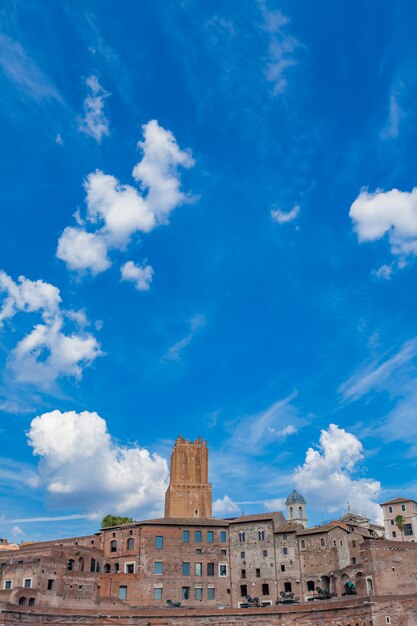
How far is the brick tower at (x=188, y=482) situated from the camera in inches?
4464

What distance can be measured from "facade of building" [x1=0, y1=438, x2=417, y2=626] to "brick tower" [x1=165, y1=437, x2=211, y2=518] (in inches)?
1376

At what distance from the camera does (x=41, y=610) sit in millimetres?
61125

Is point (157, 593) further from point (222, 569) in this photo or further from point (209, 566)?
point (222, 569)

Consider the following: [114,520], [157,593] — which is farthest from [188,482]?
[157,593]

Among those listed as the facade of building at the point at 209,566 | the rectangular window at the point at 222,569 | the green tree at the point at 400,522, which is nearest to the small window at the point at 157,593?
the facade of building at the point at 209,566

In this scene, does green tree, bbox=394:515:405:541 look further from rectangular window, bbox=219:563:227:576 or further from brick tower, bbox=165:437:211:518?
brick tower, bbox=165:437:211:518

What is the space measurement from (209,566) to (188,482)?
40.5 meters

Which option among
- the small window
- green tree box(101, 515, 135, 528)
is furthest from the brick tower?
the small window

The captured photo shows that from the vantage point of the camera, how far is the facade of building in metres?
66.2

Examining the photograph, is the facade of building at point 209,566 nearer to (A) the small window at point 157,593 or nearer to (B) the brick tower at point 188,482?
(A) the small window at point 157,593

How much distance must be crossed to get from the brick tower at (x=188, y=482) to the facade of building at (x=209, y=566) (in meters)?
34.9

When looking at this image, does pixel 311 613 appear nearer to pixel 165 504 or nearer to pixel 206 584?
pixel 206 584

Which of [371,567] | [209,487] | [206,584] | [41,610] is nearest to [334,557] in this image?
[371,567]

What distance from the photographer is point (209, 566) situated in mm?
75625
